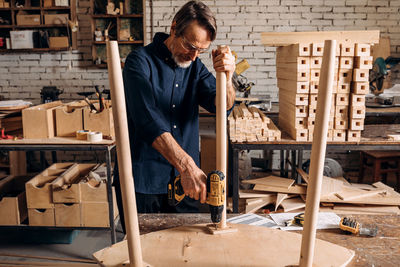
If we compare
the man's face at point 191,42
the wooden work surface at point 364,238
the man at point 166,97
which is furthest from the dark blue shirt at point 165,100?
the wooden work surface at point 364,238

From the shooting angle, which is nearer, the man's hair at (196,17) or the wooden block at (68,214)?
the man's hair at (196,17)

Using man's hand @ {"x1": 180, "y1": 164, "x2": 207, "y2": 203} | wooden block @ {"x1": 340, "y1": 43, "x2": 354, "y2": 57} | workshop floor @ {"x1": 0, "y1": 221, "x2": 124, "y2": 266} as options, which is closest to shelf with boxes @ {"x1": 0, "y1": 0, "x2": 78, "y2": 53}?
workshop floor @ {"x1": 0, "y1": 221, "x2": 124, "y2": 266}

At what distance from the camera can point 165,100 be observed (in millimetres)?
1979

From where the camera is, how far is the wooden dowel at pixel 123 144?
0.82 meters

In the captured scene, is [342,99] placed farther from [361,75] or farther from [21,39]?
[21,39]

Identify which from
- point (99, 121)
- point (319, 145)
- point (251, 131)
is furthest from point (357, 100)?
point (99, 121)

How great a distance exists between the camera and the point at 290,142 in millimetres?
2537

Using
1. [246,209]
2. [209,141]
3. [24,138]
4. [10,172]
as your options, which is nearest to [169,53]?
[246,209]

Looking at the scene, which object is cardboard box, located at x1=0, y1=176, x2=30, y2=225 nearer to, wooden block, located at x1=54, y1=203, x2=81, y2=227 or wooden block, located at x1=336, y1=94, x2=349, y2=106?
wooden block, located at x1=54, y1=203, x2=81, y2=227

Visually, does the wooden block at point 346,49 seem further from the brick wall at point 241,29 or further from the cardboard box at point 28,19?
the cardboard box at point 28,19

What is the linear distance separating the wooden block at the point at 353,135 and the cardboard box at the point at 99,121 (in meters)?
1.88

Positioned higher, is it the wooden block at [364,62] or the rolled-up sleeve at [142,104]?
the wooden block at [364,62]

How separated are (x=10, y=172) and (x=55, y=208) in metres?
1.77

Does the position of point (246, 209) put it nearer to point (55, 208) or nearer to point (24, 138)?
point (55, 208)
